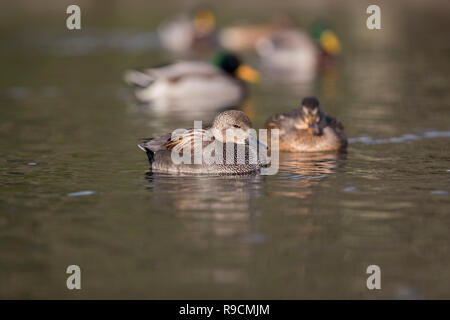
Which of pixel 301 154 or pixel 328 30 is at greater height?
→ pixel 328 30

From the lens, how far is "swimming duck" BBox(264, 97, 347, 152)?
14195mm

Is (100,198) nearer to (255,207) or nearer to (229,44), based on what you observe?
(255,207)

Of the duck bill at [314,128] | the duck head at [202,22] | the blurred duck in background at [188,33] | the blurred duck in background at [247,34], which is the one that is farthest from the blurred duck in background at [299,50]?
the duck bill at [314,128]

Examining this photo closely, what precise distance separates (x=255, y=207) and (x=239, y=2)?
47.7 meters

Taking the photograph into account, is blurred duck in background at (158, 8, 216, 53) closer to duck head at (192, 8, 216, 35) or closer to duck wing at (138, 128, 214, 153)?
duck head at (192, 8, 216, 35)

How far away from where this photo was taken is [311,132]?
1427 cm

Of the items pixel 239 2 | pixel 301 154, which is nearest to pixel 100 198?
pixel 301 154

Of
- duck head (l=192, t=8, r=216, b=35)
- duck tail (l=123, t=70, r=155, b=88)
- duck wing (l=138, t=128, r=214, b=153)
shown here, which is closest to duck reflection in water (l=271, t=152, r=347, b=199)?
duck wing (l=138, t=128, r=214, b=153)

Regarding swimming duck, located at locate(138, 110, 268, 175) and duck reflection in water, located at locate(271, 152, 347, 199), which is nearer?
duck reflection in water, located at locate(271, 152, 347, 199)

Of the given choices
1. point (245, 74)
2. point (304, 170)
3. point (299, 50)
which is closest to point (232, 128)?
point (304, 170)

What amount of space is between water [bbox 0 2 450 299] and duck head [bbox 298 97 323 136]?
547 millimetres

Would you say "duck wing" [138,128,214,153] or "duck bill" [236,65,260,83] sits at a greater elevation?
"duck bill" [236,65,260,83]
